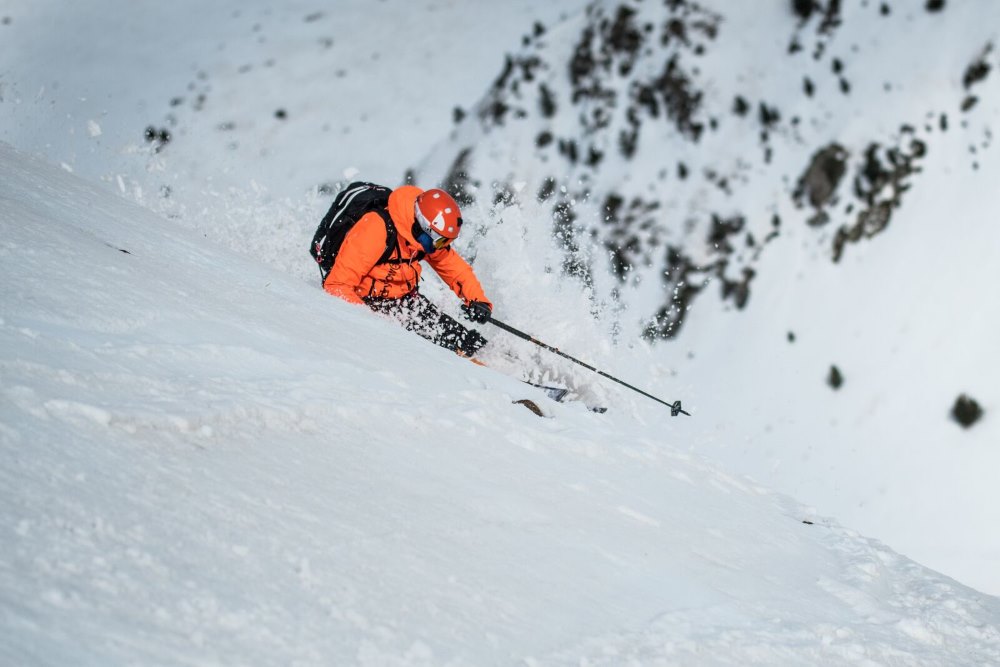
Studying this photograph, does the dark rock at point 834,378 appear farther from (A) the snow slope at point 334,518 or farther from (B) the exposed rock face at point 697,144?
(A) the snow slope at point 334,518

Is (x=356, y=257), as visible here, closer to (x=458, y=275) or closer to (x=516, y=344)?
(x=458, y=275)

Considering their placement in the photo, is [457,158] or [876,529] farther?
[457,158]

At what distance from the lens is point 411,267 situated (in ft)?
21.0

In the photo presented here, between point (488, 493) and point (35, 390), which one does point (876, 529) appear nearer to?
point (488, 493)

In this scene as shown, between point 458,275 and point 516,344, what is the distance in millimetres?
950

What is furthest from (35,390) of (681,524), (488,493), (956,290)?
(956,290)

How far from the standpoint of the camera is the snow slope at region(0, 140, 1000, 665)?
5.05 feet

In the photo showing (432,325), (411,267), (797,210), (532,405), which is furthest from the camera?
(797,210)

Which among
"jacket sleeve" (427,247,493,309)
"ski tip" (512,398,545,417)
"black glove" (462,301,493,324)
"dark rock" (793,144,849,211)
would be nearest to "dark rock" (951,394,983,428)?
"dark rock" (793,144,849,211)

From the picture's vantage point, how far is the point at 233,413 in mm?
2543

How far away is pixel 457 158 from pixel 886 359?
1140 centimetres

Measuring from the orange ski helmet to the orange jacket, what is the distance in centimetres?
10

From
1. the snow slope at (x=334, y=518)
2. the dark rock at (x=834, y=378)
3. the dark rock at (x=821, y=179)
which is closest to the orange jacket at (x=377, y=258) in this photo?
the snow slope at (x=334, y=518)

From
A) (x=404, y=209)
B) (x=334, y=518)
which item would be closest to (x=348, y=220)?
(x=404, y=209)
